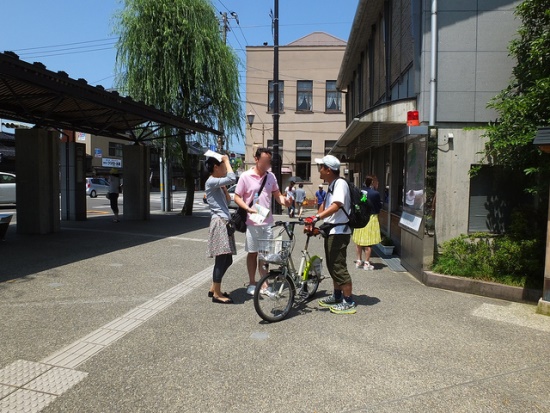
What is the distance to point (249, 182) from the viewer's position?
5379mm

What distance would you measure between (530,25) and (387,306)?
447cm

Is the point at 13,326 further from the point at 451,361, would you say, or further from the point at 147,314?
the point at 451,361

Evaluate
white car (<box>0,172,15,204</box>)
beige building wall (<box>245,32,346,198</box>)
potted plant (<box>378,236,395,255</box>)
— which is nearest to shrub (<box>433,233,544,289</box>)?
potted plant (<box>378,236,395,255</box>)

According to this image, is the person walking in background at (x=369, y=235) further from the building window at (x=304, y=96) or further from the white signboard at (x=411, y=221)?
the building window at (x=304, y=96)

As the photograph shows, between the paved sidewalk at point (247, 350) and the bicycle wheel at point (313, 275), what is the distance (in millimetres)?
237

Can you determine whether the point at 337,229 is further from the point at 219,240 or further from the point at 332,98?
the point at 332,98

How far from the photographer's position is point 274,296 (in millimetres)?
4734

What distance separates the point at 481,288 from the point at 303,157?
26469mm

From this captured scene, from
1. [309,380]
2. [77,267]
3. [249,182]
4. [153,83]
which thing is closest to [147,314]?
[249,182]

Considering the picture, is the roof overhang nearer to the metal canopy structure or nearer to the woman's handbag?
the woman's handbag

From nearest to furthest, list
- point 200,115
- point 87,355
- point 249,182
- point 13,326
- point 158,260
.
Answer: point 87,355 → point 13,326 → point 249,182 → point 158,260 → point 200,115

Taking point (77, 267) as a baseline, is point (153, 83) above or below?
above

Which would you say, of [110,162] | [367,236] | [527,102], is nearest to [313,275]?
[367,236]

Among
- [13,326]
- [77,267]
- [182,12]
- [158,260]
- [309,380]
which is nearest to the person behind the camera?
[309,380]
